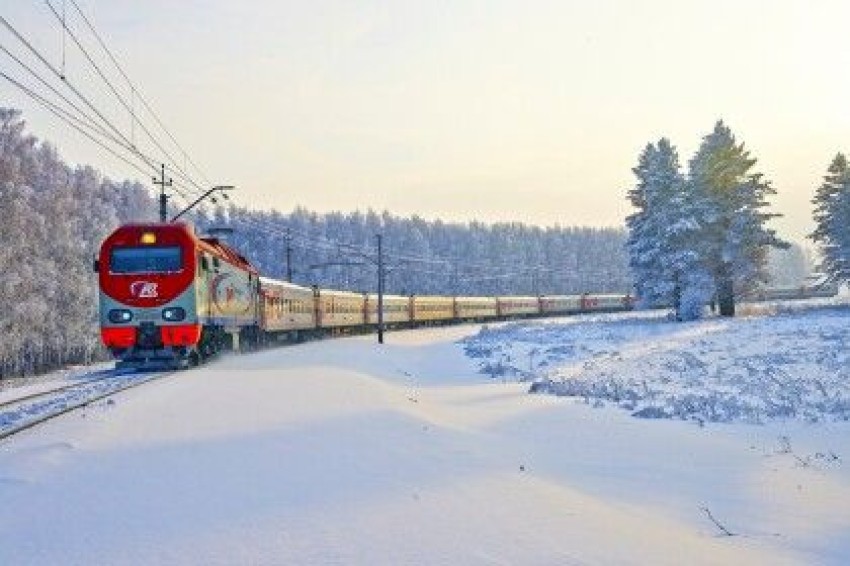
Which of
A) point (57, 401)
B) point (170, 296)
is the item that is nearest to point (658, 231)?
point (170, 296)

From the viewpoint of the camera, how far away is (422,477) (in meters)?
8.56

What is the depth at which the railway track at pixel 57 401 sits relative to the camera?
1406 centimetres

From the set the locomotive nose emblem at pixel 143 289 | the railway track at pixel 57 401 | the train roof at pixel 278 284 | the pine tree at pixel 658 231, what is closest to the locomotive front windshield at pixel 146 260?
the locomotive nose emblem at pixel 143 289

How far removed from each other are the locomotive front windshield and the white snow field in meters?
5.68

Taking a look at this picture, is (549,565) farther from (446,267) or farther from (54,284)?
(446,267)

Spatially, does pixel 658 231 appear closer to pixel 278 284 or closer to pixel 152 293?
pixel 278 284

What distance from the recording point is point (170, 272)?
2425 cm

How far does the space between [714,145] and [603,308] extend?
48697mm

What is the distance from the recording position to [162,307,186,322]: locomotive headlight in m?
24.0

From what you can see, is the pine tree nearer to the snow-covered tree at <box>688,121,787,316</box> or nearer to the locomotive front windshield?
the snow-covered tree at <box>688,121,787,316</box>

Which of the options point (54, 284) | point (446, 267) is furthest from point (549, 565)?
point (446, 267)

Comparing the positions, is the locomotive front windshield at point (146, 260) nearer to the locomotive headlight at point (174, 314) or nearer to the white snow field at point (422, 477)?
the locomotive headlight at point (174, 314)

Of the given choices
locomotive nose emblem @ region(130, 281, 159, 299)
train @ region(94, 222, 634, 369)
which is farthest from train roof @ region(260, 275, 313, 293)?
locomotive nose emblem @ region(130, 281, 159, 299)

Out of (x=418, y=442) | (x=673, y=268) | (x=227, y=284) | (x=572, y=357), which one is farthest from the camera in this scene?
(x=673, y=268)
